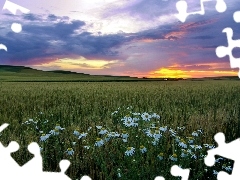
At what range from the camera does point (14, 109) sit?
37.7 ft

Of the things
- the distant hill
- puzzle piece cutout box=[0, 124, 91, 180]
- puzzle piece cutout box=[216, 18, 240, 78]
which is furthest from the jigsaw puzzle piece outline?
the distant hill

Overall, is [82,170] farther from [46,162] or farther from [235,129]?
[235,129]

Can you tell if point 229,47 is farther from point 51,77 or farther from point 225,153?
point 51,77

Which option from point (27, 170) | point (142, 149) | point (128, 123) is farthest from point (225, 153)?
point (27, 170)

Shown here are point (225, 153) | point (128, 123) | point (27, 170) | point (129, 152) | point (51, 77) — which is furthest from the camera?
point (51, 77)

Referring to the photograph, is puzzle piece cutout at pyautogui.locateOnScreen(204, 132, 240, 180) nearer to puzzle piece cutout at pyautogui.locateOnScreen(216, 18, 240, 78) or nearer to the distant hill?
puzzle piece cutout at pyautogui.locateOnScreen(216, 18, 240, 78)

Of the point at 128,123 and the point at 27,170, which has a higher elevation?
the point at 128,123

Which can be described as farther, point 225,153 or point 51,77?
point 51,77

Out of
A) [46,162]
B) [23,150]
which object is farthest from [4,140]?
[46,162]

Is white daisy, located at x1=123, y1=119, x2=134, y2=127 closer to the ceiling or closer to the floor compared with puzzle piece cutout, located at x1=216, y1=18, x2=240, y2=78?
closer to the floor

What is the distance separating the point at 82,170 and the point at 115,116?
343cm

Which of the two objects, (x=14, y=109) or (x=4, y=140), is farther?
(x=14, y=109)

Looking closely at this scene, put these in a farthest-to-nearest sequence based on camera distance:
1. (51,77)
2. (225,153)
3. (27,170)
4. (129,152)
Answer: (51,77) < (129,152) < (225,153) < (27,170)

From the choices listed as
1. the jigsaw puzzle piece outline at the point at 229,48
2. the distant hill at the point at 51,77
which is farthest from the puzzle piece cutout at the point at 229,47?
the distant hill at the point at 51,77
